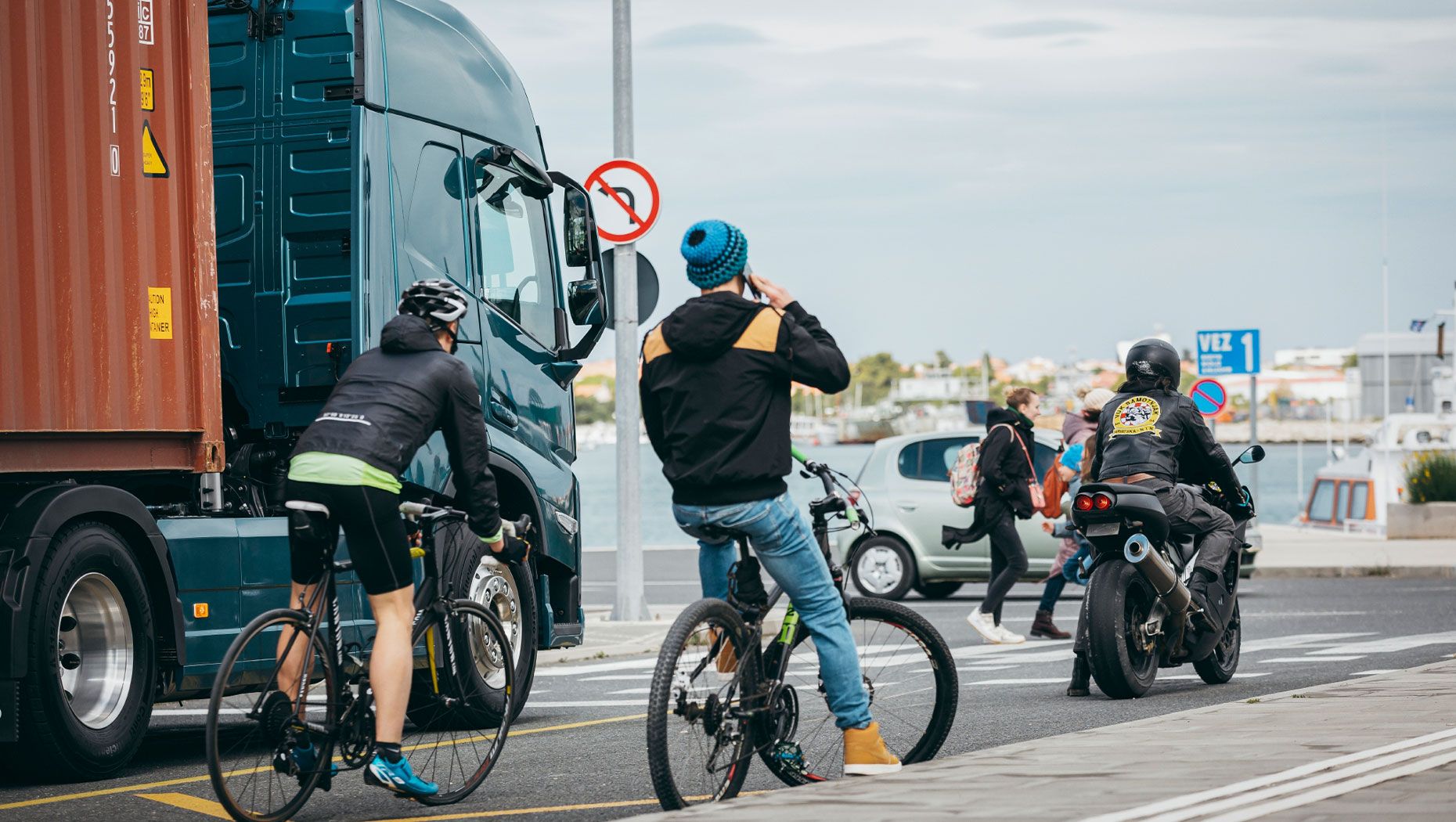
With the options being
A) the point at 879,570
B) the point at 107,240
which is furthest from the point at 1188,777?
the point at 879,570

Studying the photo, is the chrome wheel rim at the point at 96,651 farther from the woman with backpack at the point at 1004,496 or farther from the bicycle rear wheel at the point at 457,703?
the woman with backpack at the point at 1004,496

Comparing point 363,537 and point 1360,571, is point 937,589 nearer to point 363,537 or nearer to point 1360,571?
point 1360,571

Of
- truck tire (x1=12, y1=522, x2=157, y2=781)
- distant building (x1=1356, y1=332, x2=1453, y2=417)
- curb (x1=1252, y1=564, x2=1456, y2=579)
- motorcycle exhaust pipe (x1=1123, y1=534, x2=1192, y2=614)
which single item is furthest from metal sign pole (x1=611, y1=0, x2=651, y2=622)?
distant building (x1=1356, y1=332, x2=1453, y2=417)

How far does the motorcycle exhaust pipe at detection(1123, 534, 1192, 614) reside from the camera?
30.1ft

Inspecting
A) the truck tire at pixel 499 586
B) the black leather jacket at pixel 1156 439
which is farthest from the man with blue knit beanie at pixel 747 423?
the black leather jacket at pixel 1156 439

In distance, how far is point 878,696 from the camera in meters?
6.48

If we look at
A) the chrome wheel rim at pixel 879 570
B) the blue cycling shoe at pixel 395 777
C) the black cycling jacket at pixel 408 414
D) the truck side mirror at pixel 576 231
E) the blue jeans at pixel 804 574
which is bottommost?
the chrome wheel rim at pixel 879 570

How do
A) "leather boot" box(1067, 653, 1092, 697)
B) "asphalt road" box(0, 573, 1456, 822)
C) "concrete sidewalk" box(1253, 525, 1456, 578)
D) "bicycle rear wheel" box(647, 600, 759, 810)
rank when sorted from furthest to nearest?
1. "concrete sidewalk" box(1253, 525, 1456, 578)
2. "leather boot" box(1067, 653, 1092, 697)
3. "asphalt road" box(0, 573, 1456, 822)
4. "bicycle rear wheel" box(647, 600, 759, 810)

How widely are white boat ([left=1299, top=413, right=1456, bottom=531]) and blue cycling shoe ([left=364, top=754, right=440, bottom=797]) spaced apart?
28766 mm

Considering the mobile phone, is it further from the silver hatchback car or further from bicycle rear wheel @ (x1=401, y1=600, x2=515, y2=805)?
the silver hatchback car

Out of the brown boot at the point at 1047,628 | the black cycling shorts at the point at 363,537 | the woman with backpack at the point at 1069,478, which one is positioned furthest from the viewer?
the brown boot at the point at 1047,628

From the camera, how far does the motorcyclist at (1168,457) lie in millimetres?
9664

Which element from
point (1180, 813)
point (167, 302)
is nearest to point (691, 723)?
point (1180, 813)

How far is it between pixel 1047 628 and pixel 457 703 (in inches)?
301
